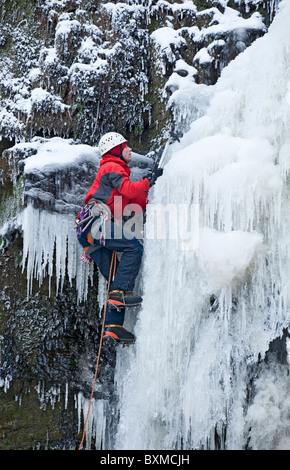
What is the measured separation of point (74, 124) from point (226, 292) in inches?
101

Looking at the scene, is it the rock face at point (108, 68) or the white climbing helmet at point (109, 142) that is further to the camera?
the rock face at point (108, 68)

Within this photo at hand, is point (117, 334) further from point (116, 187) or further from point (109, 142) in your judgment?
point (109, 142)

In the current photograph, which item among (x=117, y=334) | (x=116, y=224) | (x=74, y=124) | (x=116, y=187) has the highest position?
(x=74, y=124)

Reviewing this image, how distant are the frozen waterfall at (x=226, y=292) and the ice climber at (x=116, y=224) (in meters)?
0.24

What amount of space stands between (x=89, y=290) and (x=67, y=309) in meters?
0.32

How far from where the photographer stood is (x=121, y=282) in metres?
4.13

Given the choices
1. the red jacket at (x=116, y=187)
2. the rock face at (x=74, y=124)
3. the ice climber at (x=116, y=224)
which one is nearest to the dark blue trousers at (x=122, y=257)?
the ice climber at (x=116, y=224)

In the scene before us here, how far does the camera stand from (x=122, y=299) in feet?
13.3

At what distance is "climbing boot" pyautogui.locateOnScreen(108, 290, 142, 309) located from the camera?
404 centimetres

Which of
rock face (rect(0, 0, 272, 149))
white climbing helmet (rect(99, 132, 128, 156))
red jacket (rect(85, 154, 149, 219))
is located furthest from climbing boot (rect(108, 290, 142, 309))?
rock face (rect(0, 0, 272, 149))

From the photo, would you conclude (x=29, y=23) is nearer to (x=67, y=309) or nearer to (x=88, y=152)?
(x=88, y=152)

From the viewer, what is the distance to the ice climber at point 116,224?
408 cm

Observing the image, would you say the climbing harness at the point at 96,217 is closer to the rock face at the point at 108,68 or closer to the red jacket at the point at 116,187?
the red jacket at the point at 116,187

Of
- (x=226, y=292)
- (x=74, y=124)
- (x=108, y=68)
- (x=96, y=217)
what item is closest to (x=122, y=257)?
(x=96, y=217)
